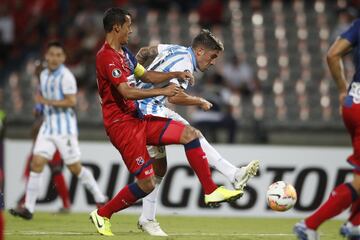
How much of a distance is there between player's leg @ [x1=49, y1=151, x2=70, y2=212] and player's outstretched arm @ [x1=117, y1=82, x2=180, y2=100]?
16.4ft

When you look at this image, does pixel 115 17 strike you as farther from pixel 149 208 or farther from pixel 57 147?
pixel 57 147

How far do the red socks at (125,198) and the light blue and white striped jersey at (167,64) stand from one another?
33.2 inches

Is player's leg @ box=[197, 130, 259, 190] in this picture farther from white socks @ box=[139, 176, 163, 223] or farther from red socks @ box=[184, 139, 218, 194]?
white socks @ box=[139, 176, 163, 223]

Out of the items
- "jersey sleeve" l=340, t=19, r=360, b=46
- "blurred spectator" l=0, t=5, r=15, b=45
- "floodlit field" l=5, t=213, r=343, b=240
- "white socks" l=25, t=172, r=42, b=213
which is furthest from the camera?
"blurred spectator" l=0, t=5, r=15, b=45

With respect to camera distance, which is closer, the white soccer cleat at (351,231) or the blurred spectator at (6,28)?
the white soccer cleat at (351,231)

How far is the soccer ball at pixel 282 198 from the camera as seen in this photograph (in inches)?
360

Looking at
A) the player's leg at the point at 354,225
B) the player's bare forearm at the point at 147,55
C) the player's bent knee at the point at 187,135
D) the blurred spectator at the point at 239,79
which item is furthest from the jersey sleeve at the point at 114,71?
the blurred spectator at the point at 239,79

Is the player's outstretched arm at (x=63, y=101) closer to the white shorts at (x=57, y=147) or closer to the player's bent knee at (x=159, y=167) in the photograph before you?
the white shorts at (x=57, y=147)

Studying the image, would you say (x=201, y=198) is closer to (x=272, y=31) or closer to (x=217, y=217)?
(x=217, y=217)

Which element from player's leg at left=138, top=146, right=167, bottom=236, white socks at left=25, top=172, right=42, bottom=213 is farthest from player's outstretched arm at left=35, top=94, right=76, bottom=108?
player's leg at left=138, top=146, right=167, bottom=236

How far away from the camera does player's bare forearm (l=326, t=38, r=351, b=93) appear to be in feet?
24.2

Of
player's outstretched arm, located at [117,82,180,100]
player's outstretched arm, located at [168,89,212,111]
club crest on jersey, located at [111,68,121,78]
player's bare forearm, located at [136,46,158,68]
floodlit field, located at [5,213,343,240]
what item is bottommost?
floodlit field, located at [5,213,343,240]

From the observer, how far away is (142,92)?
8516 mm

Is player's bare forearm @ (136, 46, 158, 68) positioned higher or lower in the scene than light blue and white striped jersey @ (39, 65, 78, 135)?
higher
